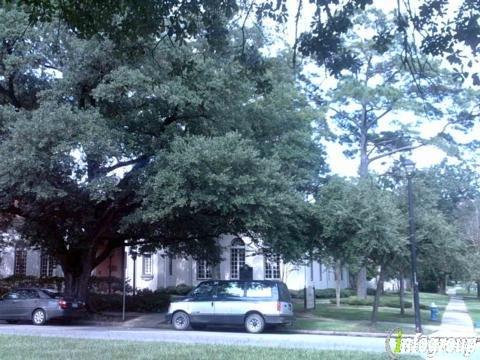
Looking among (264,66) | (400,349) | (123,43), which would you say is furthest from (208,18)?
(400,349)

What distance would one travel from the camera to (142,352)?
12.1m

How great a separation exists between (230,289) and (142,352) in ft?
32.0

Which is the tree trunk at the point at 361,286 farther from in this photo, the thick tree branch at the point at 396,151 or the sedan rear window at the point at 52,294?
the sedan rear window at the point at 52,294

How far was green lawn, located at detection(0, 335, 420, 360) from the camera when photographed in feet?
37.1

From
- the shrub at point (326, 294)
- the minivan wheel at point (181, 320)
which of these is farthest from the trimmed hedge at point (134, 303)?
the shrub at point (326, 294)

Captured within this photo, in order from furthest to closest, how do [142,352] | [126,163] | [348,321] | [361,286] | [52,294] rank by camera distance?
[361,286], [348,321], [126,163], [52,294], [142,352]

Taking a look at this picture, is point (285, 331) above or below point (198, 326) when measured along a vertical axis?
below

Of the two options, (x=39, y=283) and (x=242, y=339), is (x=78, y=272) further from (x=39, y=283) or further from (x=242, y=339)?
(x=242, y=339)

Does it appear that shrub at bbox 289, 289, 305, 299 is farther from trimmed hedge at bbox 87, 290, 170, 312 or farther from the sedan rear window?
the sedan rear window

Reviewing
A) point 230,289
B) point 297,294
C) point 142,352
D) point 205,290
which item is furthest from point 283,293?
point 297,294

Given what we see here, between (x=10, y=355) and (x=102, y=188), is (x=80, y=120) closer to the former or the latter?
(x=102, y=188)

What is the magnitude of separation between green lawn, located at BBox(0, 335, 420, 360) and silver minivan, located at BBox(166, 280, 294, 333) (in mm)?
7486

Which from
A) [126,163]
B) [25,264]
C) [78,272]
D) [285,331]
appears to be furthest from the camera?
[25,264]

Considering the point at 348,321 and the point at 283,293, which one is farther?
the point at 348,321
